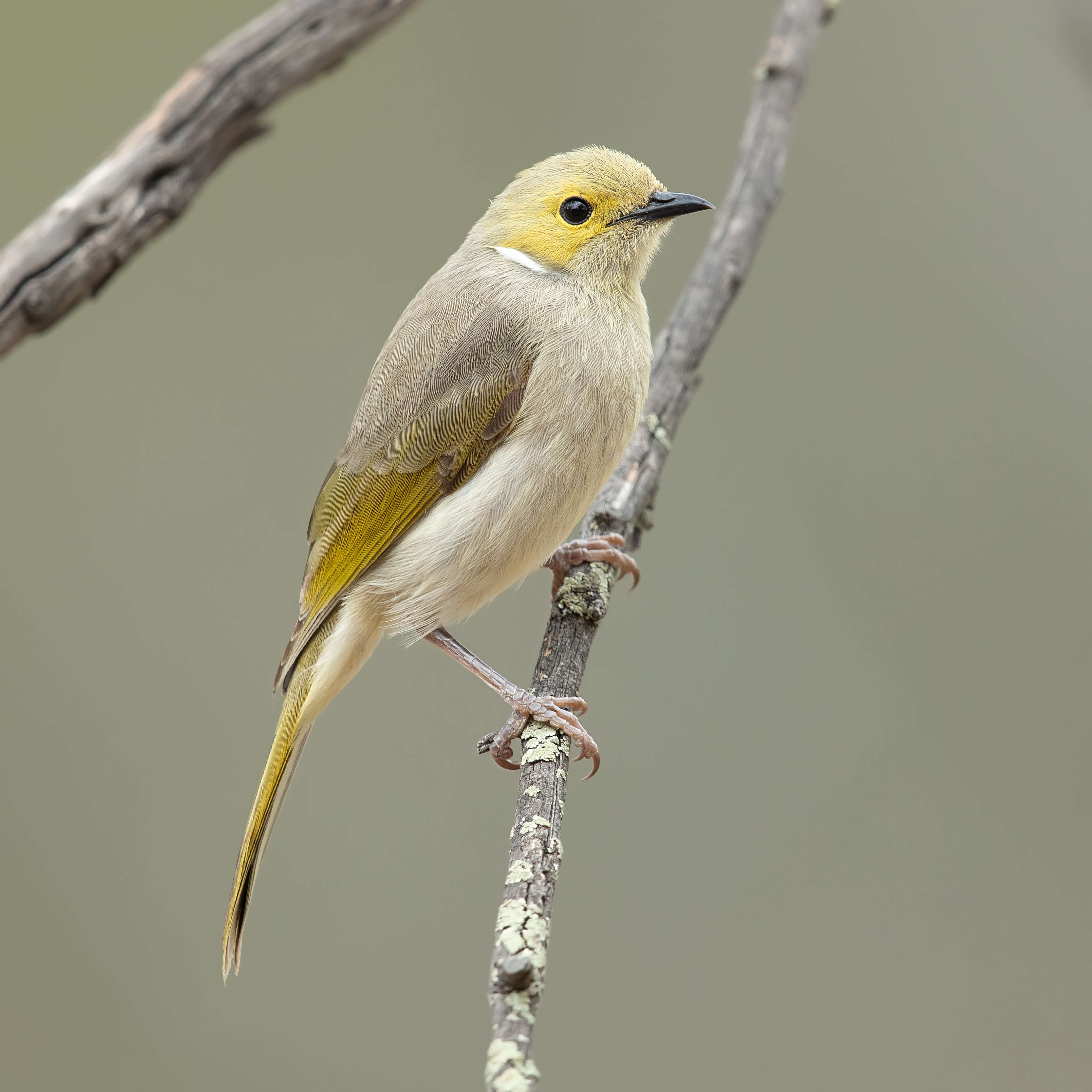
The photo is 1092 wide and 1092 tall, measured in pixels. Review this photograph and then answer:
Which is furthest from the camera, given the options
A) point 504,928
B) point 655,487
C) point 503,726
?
point 655,487

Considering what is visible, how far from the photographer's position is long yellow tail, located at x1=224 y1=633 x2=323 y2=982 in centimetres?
239

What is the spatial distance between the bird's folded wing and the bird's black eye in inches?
12.5

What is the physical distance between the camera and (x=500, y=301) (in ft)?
8.13

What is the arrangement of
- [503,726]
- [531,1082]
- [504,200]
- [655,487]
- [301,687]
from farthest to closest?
[655,487] → [504,200] → [301,687] → [503,726] → [531,1082]

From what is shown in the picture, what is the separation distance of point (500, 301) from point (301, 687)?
40.5 inches

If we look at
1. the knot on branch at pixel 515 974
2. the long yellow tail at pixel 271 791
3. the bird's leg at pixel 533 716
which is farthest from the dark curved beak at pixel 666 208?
the knot on branch at pixel 515 974

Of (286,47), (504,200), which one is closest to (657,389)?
(504,200)

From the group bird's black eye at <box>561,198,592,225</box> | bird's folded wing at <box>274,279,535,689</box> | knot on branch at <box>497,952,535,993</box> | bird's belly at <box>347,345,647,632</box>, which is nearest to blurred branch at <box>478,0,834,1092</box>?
knot on branch at <box>497,952,535,993</box>

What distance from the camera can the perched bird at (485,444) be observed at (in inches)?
93.0

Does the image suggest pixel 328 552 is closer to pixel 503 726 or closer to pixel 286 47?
pixel 503 726

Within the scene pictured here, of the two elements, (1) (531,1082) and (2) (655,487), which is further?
(2) (655,487)

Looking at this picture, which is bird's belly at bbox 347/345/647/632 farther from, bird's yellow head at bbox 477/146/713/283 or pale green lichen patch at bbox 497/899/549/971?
pale green lichen patch at bbox 497/899/549/971

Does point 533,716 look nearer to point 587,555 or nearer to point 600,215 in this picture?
point 587,555

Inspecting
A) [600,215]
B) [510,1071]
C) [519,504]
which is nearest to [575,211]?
[600,215]
